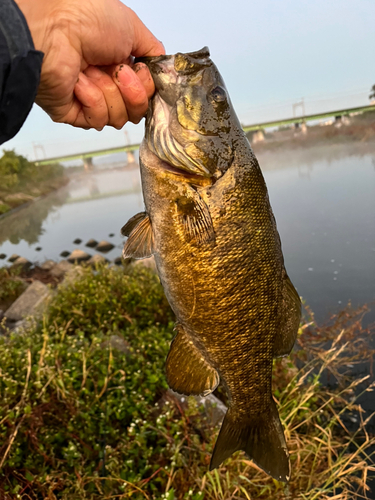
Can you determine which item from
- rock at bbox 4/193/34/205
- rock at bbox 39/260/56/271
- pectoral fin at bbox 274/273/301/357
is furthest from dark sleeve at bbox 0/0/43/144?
rock at bbox 4/193/34/205

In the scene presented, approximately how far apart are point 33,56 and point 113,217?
54.7 ft

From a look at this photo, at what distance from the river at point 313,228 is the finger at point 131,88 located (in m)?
4.86

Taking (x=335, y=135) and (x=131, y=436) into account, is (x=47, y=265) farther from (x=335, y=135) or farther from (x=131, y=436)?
(x=335, y=135)

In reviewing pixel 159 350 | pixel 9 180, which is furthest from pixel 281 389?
pixel 9 180

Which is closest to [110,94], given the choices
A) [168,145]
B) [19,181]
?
[168,145]

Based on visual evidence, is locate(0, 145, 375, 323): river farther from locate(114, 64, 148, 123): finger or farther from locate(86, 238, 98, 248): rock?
locate(114, 64, 148, 123): finger

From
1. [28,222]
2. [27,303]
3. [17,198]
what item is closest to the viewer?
[27,303]

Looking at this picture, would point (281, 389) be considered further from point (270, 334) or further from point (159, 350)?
point (270, 334)

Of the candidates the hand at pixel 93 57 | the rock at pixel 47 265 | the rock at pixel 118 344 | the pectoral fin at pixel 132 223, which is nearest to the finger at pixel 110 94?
the hand at pixel 93 57

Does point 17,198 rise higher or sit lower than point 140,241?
lower

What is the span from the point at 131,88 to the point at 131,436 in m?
2.82

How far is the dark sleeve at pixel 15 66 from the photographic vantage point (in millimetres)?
1235

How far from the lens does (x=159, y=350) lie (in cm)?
399

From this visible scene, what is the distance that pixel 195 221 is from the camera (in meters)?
1.50
